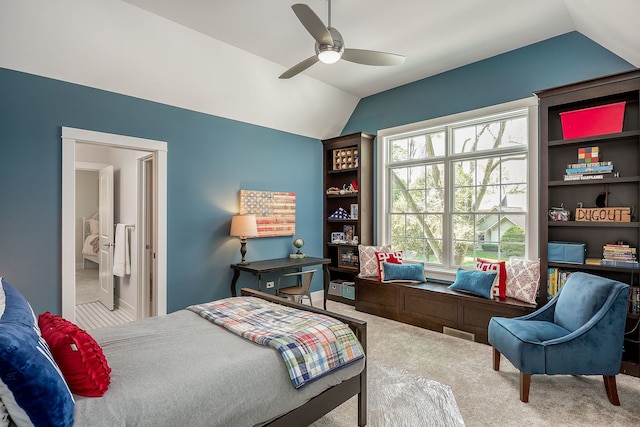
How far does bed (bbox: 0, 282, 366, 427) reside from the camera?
132 cm

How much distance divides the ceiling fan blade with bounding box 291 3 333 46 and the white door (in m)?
3.82

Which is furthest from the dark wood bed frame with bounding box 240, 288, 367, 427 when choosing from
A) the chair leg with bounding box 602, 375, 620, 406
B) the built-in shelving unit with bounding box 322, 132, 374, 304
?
the built-in shelving unit with bounding box 322, 132, 374, 304

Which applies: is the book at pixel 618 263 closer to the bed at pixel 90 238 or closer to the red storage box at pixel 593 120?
the red storage box at pixel 593 120

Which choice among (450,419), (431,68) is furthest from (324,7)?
(450,419)

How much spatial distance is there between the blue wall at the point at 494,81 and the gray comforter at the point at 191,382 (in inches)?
135

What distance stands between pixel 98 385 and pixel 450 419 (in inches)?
80.6

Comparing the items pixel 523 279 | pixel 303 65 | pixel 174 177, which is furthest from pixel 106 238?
pixel 523 279

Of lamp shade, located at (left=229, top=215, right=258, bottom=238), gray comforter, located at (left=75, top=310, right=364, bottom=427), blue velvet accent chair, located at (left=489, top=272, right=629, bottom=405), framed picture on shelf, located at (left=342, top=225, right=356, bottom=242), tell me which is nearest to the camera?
gray comforter, located at (left=75, top=310, right=364, bottom=427)

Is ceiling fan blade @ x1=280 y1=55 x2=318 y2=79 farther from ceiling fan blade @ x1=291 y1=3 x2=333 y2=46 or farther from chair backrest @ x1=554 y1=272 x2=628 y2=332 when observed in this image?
chair backrest @ x1=554 y1=272 x2=628 y2=332

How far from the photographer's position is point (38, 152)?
2877mm

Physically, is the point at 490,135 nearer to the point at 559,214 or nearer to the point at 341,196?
the point at 559,214

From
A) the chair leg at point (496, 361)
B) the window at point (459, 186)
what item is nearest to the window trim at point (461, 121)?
the window at point (459, 186)

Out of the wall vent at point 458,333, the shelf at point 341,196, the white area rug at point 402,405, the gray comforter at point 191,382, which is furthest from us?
the shelf at point 341,196

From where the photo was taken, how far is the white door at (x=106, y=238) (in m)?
4.75
